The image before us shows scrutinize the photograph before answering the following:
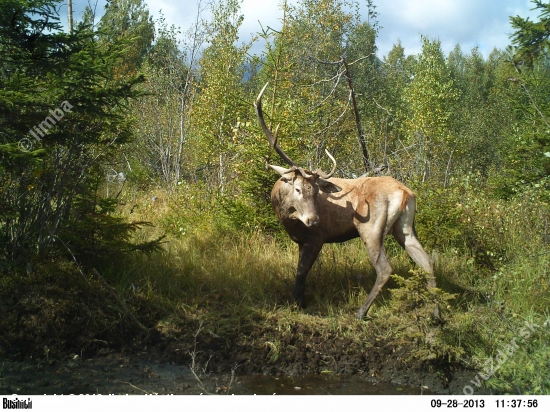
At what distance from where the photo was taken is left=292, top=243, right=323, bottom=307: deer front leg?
7.39m

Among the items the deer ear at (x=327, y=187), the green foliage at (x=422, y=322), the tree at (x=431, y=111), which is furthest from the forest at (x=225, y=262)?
the tree at (x=431, y=111)

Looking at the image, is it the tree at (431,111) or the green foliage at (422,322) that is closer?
the green foliage at (422,322)

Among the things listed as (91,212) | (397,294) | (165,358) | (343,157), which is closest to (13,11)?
(91,212)

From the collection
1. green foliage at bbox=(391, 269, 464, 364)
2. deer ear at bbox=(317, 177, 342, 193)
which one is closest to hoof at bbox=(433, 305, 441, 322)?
green foliage at bbox=(391, 269, 464, 364)

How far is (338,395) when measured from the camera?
5.71 metres

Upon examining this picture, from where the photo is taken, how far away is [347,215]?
24.1 feet

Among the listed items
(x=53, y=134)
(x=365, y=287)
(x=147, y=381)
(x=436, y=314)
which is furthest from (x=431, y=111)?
(x=147, y=381)

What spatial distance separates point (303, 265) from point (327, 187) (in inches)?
40.4

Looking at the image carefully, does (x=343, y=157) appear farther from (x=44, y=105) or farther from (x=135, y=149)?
(x=44, y=105)

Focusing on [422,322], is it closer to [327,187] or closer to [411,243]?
[411,243]

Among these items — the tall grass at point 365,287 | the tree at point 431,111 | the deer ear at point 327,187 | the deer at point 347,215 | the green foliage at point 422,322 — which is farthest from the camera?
the tree at point 431,111

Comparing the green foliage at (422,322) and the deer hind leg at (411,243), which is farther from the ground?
the deer hind leg at (411,243)

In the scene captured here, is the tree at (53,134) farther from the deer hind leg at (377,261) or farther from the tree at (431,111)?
the tree at (431,111)

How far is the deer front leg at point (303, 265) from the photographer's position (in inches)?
291
